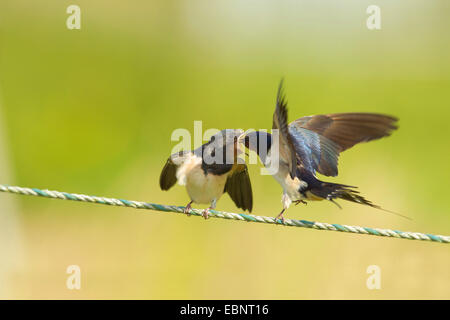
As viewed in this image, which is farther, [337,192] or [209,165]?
[209,165]

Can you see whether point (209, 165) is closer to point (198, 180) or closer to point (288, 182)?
point (198, 180)

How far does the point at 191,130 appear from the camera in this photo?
30.5 ft

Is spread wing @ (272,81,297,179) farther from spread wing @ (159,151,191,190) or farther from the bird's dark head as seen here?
spread wing @ (159,151,191,190)

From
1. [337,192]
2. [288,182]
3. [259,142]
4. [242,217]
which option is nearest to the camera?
[242,217]

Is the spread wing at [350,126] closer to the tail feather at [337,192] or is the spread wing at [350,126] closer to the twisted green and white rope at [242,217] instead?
the tail feather at [337,192]

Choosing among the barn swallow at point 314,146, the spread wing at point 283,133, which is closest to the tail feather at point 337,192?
the barn swallow at point 314,146

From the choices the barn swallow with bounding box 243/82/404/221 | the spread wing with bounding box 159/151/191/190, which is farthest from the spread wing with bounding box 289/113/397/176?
the spread wing with bounding box 159/151/191/190

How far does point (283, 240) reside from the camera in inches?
282

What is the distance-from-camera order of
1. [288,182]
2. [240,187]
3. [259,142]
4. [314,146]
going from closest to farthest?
[288,182] → [259,142] → [314,146] → [240,187]

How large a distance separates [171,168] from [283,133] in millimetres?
1244

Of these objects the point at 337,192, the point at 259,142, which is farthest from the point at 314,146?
the point at 337,192

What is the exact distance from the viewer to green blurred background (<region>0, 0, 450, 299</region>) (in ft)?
22.3

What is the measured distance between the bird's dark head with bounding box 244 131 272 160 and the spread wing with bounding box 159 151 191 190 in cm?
47

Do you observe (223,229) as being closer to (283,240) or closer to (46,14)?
(283,240)
